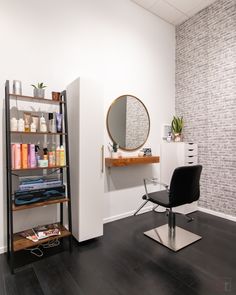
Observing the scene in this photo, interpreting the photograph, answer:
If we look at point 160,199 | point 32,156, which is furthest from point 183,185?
point 32,156

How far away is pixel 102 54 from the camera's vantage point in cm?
284

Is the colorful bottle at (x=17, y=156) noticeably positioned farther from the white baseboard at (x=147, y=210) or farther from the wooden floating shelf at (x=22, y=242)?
the white baseboard at (x=147, y=210)

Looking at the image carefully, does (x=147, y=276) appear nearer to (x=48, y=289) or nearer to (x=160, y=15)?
(x=48, y=289)

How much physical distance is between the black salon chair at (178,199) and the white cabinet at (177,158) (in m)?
0.76

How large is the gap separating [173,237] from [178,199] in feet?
1.88

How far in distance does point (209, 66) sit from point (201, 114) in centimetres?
79

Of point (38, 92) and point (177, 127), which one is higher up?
point (38, 92)

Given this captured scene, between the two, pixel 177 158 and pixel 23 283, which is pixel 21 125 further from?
pixel 177 158

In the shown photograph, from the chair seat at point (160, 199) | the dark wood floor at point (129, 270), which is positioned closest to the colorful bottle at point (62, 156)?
the dark wood floor at point (129, 270)

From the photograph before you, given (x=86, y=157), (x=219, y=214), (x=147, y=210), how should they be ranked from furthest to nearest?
(x=147, y=210) → (x=219, y=214) → (x=86, y=157)

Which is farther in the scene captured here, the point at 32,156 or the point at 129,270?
the point at 32,156

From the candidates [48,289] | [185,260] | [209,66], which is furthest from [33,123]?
[209,66]

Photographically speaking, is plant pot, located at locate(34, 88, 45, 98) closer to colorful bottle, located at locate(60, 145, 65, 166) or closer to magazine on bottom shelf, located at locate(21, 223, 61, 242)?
colorful bottle, located at locate(60, 145, 65, 166)

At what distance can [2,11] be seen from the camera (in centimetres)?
209
